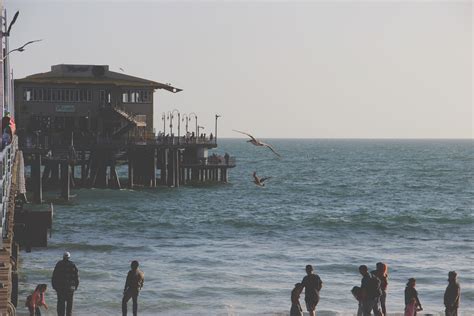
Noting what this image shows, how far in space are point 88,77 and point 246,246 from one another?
37.4 meters

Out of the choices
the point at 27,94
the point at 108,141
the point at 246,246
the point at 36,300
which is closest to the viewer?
the point at 36,300

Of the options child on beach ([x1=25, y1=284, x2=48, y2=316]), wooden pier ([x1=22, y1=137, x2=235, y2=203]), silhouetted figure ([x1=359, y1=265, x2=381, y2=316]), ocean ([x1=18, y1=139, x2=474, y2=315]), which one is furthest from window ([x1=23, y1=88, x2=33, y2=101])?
silhouetted figure ([x1=359, y1=265, x2=381, y2=316])

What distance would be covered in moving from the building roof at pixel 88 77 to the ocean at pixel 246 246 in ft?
29.9

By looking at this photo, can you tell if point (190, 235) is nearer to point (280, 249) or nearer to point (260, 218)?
point (280, 249)

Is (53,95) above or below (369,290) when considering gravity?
above

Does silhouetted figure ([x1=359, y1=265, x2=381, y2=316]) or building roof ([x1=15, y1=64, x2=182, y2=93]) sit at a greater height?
building roof ([x1=15, y1=64, x2=182, y2=93])

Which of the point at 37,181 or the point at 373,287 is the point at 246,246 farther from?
the point at 373,287

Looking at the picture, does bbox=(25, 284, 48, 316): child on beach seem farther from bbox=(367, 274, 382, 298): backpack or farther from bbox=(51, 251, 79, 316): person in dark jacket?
bbox=(367, 274, 382, 298): backpack

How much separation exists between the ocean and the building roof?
29.9ft

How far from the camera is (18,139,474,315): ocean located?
90.8 feet

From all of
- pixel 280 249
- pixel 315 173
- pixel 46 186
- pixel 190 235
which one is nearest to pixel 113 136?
pixel 46 186

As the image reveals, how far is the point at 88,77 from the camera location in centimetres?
7544

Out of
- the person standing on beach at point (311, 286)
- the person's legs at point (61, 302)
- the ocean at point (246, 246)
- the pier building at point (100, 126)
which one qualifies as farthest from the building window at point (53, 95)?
the person standing on beach at point (311, 286)

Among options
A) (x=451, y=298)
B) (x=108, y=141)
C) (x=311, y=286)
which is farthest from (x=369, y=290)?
(x=108, y=141)
